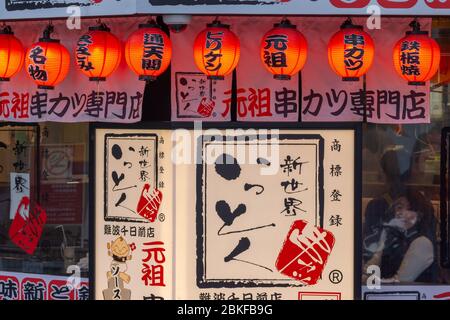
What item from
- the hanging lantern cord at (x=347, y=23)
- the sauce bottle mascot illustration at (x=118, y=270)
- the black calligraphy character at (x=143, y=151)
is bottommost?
the sauce bottle mascot illustration at (x=118, y=270)

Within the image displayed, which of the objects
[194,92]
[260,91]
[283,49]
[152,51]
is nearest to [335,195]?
[260,91]

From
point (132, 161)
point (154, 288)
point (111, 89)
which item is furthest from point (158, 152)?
point (154, 288)

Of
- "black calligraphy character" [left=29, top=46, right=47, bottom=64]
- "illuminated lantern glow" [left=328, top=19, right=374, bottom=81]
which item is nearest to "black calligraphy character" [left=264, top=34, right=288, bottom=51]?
"illuminated lantern glow" [left=328, top=19, right=374, bottom=81]

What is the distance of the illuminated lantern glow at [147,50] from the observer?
761cm

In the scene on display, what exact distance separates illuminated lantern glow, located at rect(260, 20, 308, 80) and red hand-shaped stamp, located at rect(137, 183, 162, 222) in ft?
6.71

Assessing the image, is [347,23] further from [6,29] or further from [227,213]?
[6,29]

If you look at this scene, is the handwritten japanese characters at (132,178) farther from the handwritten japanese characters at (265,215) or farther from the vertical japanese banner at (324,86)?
the vertical japanese banner at (324,86)

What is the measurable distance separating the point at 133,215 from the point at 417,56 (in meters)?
3.65

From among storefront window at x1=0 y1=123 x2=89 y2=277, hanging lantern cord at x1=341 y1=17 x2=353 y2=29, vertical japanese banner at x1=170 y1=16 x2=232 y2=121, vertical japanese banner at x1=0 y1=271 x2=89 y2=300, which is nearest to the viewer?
hanging lantern cord at x1=341 y1=17 x2=353 y2=29

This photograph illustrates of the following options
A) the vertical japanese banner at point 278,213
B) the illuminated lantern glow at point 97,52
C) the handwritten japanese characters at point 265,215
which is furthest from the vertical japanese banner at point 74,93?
the vertical japanese banner at point 278,213

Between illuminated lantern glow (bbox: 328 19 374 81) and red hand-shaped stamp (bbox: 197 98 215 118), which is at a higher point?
illuminated lantern glow (bbox: 328 19 374 81)

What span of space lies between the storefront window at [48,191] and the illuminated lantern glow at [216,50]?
2350 mm

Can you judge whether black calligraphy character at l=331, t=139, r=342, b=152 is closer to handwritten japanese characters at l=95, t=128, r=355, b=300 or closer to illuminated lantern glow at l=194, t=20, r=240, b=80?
handwritten japanese characters at l=95, t=128, r=355, b=300

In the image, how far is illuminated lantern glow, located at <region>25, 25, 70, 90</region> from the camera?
7906 millimetres
